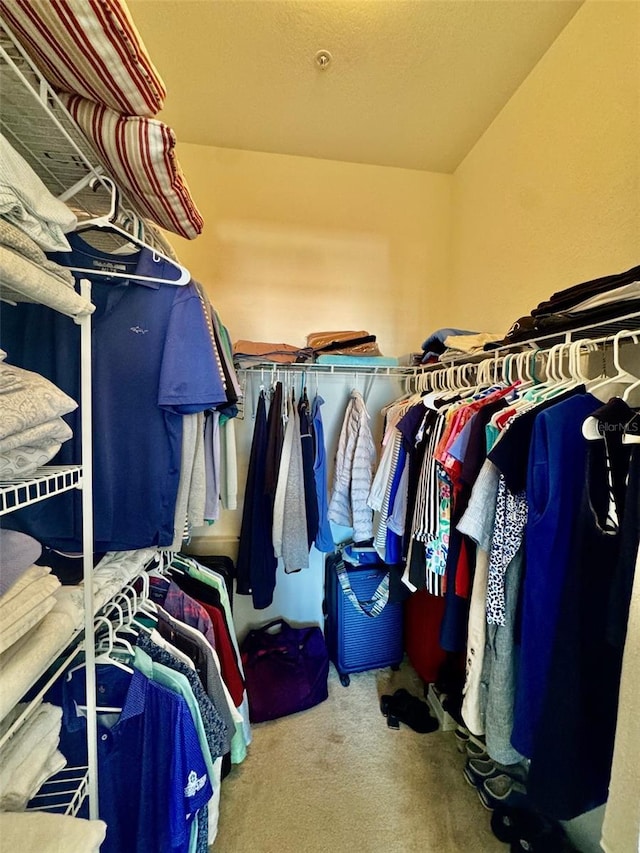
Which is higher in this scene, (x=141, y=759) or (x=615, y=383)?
(x=615, y=383)

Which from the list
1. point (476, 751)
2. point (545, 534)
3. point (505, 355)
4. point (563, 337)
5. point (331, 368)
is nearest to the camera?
point (545, 534)

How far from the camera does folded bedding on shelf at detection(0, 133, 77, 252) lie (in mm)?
496

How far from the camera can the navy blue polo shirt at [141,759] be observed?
2.62 ft

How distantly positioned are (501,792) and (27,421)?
193 cm

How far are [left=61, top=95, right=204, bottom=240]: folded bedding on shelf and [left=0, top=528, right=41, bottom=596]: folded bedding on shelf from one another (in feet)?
2.58

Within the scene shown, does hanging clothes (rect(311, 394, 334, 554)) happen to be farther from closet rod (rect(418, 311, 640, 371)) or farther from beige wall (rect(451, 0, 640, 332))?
beige wall (rect(451, 0, 640, 332))

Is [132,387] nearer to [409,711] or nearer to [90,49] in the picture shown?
[90,49]

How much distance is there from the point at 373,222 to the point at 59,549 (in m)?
2.21

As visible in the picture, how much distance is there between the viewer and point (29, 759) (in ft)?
1.90

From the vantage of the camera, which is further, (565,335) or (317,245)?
(317,245)

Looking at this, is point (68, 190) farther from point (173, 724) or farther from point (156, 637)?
point (173, 724)

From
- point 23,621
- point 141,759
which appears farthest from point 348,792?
point 23,621

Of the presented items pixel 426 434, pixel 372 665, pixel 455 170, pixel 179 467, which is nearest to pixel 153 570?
pixel 179 467

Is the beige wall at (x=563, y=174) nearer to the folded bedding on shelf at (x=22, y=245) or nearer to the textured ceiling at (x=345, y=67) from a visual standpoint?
the textured ceiling at (x=345, y=67)
